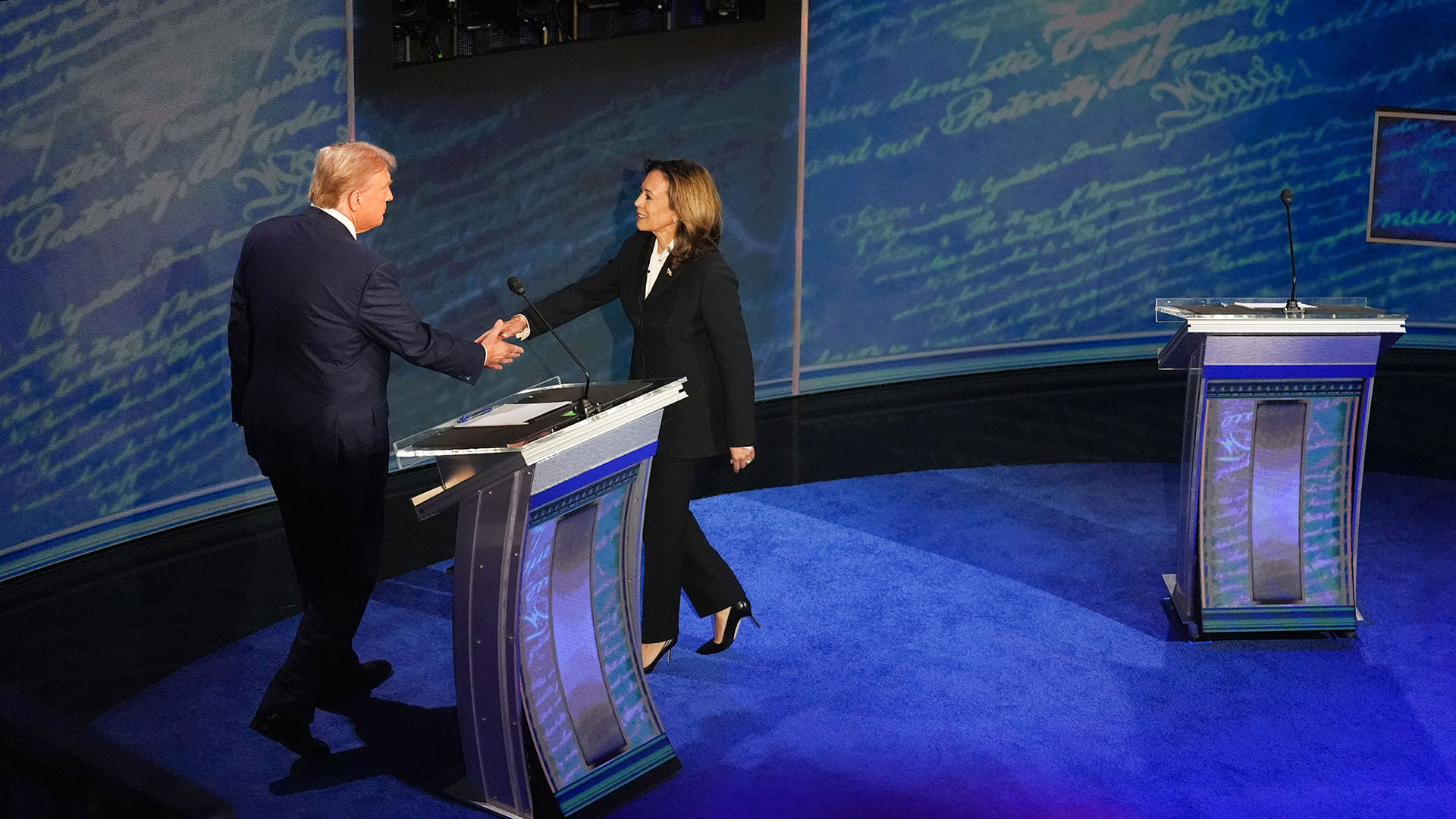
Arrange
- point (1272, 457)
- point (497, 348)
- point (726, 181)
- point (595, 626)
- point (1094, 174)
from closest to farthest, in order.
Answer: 1. point (595, 626)
2. point (497, 348)
3. point (1272, 457)
4. point (726, 181)
5. point (1094, 174)

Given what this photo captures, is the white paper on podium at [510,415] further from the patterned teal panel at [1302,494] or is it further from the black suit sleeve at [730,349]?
the patterned teal panel at [1302,494]

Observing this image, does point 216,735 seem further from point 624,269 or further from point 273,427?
point 624,269

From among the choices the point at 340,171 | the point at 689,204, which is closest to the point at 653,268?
the point at 689,204

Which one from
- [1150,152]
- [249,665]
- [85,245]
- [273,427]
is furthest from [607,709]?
[1150,152]

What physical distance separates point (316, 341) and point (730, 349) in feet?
3.68

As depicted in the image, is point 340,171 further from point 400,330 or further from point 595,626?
point 595,626

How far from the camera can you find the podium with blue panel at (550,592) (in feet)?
9.69

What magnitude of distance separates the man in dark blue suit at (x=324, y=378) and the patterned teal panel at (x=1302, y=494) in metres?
2.25

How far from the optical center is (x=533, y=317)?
14.8ft

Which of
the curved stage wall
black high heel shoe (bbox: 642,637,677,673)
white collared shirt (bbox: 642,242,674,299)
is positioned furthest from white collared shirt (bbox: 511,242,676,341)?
the curved stage wall

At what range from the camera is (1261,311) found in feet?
13.6

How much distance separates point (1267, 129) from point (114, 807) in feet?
24.6

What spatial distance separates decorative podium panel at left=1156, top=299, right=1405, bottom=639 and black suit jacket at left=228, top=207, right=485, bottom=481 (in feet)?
7.21

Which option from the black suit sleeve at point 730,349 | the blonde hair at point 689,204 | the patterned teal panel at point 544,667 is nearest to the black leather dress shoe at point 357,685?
the patterned teal panel at point 544,667
